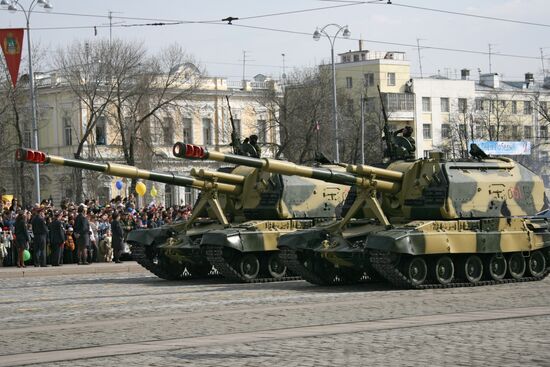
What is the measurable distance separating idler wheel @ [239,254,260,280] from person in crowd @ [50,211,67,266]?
349 inches

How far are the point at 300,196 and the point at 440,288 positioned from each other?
539 centimetres

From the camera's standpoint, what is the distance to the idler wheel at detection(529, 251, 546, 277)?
86.0 feet

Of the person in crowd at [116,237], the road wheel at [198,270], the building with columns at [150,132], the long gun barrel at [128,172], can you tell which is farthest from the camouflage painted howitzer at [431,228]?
the building with columns at [150,132]

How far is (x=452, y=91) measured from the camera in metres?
96.7

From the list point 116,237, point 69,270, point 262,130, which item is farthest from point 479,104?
point 69,270

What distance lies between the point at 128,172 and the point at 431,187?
649 cm

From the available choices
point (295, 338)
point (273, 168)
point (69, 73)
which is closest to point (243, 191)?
point (273, 168)

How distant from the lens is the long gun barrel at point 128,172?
24531mm

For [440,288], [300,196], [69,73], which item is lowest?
[440,288]

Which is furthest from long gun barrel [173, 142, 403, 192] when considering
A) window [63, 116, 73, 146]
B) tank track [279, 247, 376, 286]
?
window [63, 116, 73, 146]

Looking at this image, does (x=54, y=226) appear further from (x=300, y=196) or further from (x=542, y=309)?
(x=542, y=309)

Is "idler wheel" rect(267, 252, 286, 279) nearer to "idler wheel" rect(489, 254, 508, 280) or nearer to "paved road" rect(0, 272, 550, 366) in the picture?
"paved road" rect(0, 272, 550, 366)

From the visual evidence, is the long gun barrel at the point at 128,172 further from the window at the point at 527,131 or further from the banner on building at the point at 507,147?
the window at the point at 527,131

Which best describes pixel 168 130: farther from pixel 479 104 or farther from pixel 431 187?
pixel 431 187
